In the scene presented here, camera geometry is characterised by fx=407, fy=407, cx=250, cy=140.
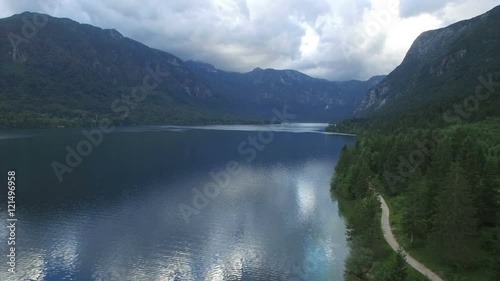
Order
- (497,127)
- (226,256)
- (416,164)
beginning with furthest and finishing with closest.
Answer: (497,127) < (416,164) < (226,256)

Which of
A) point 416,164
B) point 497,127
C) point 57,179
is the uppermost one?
point 497,127

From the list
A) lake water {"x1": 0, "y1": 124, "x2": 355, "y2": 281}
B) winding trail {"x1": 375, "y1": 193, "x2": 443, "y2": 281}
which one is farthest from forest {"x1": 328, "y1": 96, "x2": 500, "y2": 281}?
lake water {"x1": 0, "y1": 124, "x2": 355, "y2": 281}

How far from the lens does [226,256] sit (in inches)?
2724

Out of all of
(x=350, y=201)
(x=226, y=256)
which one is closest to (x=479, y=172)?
(x=350, y=201)

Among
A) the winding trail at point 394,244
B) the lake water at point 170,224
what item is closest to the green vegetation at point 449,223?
the winding trail at point 394,244

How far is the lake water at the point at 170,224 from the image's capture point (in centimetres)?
6356

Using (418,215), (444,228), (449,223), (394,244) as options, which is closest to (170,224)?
(394,244)

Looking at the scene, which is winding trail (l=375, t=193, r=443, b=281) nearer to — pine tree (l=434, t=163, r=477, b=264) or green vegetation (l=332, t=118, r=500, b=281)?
green vegetation (l=332, t=118, r=500, b=281)

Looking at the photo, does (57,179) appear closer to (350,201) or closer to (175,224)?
(175,224)

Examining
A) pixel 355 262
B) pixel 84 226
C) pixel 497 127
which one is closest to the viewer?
pixel 355 262

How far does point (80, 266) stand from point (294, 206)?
186ft

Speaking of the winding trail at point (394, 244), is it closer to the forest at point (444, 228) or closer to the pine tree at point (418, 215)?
the forest at point (444, 228)

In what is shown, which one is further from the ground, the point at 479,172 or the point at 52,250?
the point at 479,172

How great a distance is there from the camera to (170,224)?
86.6 metres
